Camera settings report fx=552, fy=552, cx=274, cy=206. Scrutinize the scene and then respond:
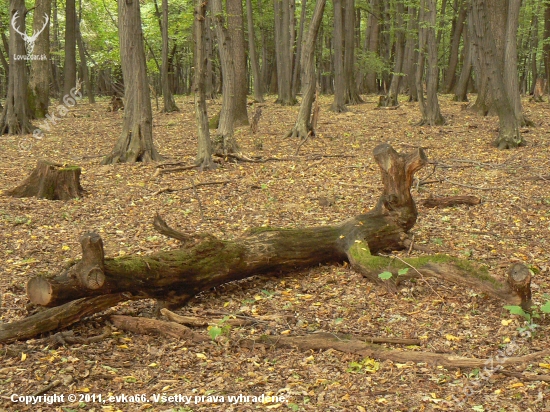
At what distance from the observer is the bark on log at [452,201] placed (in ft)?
26.2

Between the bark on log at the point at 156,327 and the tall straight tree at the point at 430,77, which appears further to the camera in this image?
the tall straight tree at the point at 430,77

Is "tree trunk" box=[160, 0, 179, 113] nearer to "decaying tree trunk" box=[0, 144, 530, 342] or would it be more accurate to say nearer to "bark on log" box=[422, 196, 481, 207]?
"bark on log" box=[422, 196, 481, 207]

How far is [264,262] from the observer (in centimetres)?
560

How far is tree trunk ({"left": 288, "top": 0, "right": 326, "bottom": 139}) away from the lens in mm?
12695

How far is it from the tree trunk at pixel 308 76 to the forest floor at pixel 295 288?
934 millimetres

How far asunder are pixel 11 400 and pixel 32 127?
45.1 ft

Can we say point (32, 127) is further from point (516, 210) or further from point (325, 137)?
point (516, 210)

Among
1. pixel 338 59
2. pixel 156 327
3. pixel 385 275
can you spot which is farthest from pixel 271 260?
pixel 338 59

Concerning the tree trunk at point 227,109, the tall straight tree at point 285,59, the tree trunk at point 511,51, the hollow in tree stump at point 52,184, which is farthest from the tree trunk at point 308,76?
the tall straight tree at point 285,59

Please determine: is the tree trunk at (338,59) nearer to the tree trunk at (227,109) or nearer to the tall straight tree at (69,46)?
the tree trunk at (227,109)

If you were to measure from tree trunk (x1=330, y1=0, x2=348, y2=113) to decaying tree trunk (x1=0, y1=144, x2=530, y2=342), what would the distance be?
12680 millimetres

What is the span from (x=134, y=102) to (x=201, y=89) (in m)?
1.81

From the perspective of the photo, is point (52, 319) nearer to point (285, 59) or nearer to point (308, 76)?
point (308, 76)

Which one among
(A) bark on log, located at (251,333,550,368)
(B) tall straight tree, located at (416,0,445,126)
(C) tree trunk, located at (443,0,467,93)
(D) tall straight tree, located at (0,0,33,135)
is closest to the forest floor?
(A) bark on log, located at (251,333,550,368)
